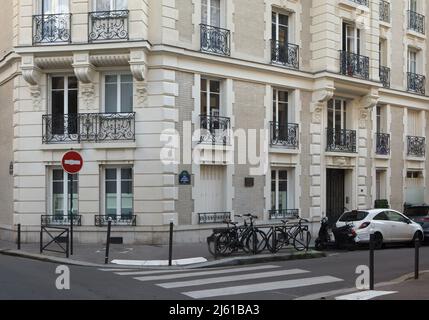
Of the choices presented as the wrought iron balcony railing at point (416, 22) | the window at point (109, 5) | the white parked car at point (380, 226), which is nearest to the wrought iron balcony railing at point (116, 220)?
the window at point (109, 5)

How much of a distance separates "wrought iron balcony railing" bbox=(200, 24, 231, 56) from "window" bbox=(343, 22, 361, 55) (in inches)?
230

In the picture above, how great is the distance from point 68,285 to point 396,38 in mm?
18923

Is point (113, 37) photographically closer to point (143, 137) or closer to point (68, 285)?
point (143, 137)

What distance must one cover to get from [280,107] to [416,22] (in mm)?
9495

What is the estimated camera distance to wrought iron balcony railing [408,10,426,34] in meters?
24.2

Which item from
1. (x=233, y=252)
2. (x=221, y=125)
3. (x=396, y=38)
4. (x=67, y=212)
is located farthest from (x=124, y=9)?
(x=396, y=38)

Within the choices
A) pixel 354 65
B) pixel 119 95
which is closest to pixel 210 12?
pixel 119 95

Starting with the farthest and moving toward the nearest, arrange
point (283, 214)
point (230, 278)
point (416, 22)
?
point (416, 22) → point (283, 214) → point (230, 278)

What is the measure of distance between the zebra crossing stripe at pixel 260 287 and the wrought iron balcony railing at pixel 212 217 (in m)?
6.54

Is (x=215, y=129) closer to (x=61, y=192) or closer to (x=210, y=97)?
(x=210, y=97)

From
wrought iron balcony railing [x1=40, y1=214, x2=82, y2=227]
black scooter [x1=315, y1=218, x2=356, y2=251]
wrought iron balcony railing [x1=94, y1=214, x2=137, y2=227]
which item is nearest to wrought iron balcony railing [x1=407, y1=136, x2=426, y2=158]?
black scooter [x1=315, y1=218, x2=356, y2=251]

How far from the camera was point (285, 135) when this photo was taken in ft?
62.9

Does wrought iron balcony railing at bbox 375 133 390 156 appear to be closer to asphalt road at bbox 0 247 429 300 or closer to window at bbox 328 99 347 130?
window at bbox 328 99 347 130

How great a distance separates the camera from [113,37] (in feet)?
52.1
